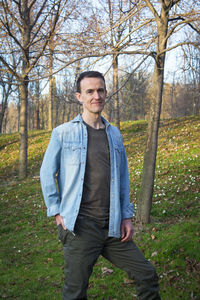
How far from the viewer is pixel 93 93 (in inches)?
115

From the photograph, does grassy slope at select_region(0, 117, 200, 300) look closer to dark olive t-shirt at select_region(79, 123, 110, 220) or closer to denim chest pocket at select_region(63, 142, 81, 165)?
dark olive t-shirt at select_region(79, 123, 110, 220)

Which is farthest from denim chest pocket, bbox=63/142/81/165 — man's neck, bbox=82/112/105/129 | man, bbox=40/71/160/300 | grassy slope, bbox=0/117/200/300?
grassy slope, bbox=0/117/200/300

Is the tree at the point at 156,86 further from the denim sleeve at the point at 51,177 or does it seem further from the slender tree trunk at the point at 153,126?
the denim sleeve at the point at 51,177

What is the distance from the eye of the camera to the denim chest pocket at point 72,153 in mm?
2820

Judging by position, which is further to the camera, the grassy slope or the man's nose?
the grassy slope

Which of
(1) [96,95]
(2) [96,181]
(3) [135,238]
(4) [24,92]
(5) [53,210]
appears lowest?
(3) [135,238]

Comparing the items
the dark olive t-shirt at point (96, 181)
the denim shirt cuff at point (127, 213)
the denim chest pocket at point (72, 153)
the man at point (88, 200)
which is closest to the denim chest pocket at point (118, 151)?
the man at point (88, 200)

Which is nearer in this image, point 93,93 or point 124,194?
point 93,93

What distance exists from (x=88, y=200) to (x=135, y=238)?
3.52m

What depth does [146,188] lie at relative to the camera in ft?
21.0

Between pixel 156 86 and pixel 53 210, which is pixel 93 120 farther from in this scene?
pixel 156 86

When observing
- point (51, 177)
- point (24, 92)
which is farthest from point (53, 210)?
point (24, 92)

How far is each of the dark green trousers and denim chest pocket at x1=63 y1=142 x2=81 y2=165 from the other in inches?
21.9

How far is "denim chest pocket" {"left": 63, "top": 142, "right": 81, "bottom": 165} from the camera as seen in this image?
111 inches
